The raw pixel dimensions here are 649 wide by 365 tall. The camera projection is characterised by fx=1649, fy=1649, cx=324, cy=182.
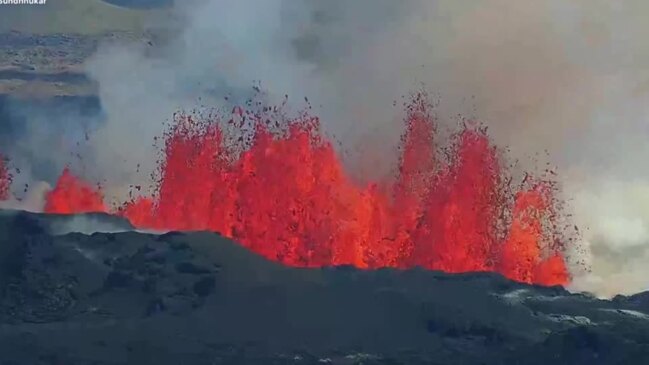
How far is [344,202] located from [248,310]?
1148 millimetres

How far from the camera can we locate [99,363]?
12.7 meters

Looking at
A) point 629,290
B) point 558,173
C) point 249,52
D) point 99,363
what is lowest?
point 99,363

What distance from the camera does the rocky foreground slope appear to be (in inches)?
504

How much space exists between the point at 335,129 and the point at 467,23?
1345 mm

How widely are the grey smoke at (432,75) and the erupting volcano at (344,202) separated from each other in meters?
0.17

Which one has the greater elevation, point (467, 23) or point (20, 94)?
point (467, 23)

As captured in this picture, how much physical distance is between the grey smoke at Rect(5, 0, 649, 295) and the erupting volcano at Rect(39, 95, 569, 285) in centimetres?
17

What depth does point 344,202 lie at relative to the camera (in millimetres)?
13117

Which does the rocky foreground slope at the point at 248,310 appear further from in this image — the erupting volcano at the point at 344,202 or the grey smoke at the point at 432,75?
the grey smoke at the point at 432,75

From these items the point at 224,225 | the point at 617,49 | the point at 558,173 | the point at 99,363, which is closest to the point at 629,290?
the point at 558,173

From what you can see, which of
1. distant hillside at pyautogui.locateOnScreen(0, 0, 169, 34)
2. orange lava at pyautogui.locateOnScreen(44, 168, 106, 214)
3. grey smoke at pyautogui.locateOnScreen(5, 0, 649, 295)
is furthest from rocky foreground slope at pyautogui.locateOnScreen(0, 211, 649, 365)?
distant hillside at pyautogui.locateOnScreen(0, 0, 169, 34)

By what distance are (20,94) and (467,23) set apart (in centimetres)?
361

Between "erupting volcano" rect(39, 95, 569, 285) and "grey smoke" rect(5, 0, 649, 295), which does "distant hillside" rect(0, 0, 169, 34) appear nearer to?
"grey smoke" rect(5, 0, 649, 295)

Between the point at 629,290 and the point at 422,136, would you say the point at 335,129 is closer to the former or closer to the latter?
the point at 422,136
